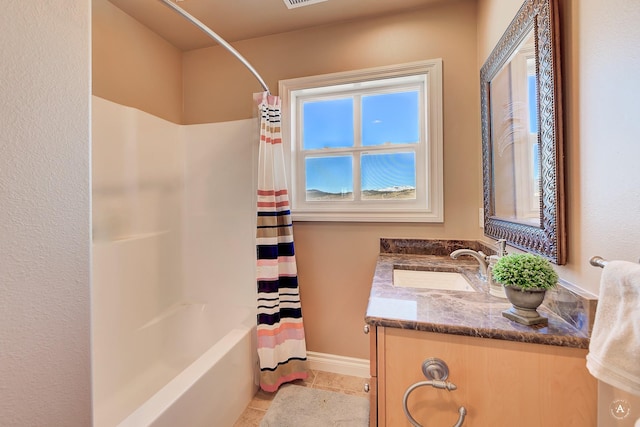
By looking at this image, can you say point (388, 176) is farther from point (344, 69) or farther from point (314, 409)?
point (314, 409)

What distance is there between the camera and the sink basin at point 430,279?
1410mm

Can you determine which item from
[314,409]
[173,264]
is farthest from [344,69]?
[314,409]

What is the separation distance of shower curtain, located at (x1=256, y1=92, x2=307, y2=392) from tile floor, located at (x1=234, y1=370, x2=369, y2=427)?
0.07 m

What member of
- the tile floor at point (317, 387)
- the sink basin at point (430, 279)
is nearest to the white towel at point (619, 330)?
the sink basin at point (430, 279)

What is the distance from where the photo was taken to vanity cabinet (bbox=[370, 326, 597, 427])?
2.42ft

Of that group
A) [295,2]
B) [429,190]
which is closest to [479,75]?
[429,190]

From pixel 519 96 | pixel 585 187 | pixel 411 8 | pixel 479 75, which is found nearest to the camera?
pixel 585 187

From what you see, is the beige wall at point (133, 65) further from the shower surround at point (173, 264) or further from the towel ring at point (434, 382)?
the towel ring at point (434, 382)

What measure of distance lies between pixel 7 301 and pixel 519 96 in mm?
1740

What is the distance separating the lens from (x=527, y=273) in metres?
0.80

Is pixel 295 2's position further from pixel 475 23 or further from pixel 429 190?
pixel 429 190

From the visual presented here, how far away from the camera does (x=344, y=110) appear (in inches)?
77.9

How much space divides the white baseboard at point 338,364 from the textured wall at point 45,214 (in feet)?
4.77
